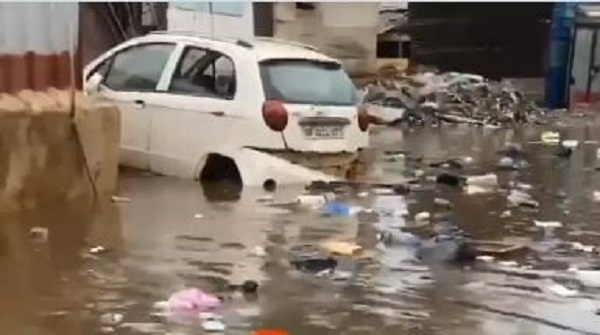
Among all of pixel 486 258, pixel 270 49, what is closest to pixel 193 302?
pixel 486 258

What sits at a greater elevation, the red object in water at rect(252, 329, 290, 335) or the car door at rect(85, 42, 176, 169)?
the car door at rect(85, 42, 176, 169)

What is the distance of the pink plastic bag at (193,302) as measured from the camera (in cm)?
902

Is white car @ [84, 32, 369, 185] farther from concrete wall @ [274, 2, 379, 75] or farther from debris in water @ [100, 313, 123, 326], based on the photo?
concrete wall @ [274, 2, 379, 75]

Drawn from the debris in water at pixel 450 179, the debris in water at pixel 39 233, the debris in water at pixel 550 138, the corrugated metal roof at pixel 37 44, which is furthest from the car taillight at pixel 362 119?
the debris in water at pixel 550 138

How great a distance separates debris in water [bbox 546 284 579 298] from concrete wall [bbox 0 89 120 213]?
16.0ft

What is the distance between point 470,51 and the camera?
36.5 metres

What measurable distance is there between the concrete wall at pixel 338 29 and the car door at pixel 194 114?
14.1 m

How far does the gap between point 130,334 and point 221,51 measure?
22.3ft

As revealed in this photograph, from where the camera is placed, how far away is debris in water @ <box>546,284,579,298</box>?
386 inches

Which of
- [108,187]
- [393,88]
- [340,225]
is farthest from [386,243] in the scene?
[393,88]

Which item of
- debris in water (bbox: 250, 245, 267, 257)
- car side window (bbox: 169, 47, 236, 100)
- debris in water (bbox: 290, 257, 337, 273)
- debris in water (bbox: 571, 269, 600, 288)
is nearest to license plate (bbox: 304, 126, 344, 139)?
car side window (bbox: 169, 47, 236, 100)

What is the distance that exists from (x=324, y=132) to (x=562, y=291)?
5.15m

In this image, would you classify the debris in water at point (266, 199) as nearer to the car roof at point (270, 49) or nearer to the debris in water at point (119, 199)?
the debris in water at point (119, 199)

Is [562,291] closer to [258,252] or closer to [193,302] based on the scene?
[258,252]
